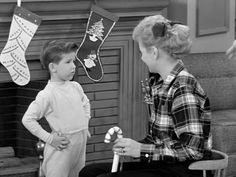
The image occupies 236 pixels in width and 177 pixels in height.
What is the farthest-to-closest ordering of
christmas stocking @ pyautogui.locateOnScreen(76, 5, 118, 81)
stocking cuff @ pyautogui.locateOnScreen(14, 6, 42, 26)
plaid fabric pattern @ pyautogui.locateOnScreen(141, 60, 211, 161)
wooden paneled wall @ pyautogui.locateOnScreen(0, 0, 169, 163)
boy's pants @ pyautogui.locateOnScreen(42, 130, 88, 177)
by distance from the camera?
wooden paneled wall @ pyautogui.locateOnScreen(0, 0, 169, 163), christmas stocking @ pyautogui.locateOnScreen(76, 5, 118, 81), stocking cuff @ pyautogui.locateOnScreen(14, 6, 42, 26), boy's pants @ pyautogui.locateOnScreen(42, 130, 88, 177), plaid fabric pattern @ pyautogui.locateOnScreen(141, 60, 211, 161)

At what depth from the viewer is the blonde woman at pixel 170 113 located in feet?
8.33

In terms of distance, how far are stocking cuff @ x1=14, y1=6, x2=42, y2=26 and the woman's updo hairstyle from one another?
950 mm

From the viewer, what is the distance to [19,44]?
343cm

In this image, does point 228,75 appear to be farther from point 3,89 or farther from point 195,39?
point 3,89

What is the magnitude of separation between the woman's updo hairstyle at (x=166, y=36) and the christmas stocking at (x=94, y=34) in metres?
1.09

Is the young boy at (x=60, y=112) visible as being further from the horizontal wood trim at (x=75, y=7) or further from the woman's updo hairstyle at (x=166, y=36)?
the woman's updo hairstyle at (x=166, y=36)

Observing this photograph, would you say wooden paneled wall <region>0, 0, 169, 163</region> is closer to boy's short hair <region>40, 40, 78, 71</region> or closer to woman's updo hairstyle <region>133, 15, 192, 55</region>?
boy's short hair <region>40, 40, 78, 71</region>

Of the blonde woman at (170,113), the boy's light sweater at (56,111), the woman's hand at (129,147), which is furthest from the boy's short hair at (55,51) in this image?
the woman's hand at (129,147)

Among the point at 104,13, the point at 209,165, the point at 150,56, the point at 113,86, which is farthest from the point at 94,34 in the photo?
the point at 209,165

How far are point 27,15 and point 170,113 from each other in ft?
3.86

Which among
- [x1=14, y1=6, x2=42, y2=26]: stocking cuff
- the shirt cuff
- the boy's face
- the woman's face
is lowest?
the shirt cuff

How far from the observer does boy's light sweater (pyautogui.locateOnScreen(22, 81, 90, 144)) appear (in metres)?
3.22

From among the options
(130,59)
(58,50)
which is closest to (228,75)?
(130,59)

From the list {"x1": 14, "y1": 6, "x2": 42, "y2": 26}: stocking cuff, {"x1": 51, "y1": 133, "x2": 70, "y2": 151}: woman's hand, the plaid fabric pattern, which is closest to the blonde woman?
the plaid fabric pattern
